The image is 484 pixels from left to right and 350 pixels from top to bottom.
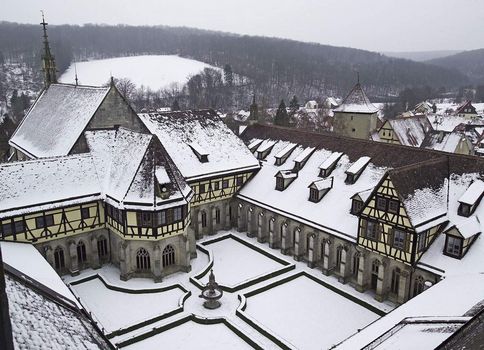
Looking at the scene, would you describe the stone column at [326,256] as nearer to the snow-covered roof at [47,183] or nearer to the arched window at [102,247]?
the arched window at [102,247]

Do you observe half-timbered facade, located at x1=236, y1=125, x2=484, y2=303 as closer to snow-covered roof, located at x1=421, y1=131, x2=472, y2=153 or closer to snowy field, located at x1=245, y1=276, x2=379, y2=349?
snowy field, located at x1=245, y1=276, x2=379, y2=349

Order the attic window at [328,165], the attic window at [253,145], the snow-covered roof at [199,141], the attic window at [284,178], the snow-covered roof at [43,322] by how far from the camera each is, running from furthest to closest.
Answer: the attic window at [253,145] → the snow-covered roof at [199,141] → the attic window at [284,178] → the attic window at [328,165] → the snow-covered roof at [43,322]

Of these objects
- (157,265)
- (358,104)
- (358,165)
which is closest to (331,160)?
(358,165)

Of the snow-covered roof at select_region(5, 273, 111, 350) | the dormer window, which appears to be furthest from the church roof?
the snow-covered roof at select_region(5, 273, 111, 350)

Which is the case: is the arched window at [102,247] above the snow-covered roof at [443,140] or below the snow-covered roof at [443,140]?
below

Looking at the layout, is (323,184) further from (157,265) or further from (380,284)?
(157,265)

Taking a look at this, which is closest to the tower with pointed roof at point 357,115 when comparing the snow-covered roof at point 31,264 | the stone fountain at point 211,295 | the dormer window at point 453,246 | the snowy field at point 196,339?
the dormer window at point 453,246
